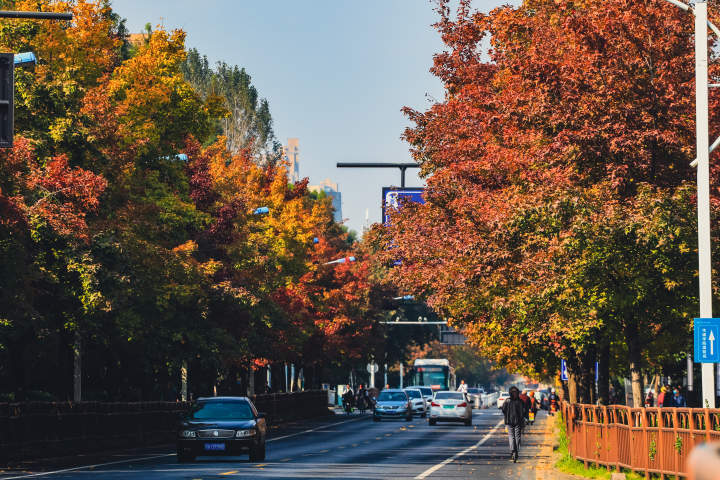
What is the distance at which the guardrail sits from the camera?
26031mm

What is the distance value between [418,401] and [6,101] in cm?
6136

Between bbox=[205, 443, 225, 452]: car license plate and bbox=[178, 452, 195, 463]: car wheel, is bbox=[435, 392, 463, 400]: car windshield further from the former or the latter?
bbox=[205, 443, 225, 452]: car license plate

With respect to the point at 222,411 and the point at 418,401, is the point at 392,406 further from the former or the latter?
the point at 222,411

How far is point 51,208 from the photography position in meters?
27.7

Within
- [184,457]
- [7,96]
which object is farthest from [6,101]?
[184,457]

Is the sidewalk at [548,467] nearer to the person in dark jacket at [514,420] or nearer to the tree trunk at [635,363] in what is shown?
the person in dark jacket at [514,420]

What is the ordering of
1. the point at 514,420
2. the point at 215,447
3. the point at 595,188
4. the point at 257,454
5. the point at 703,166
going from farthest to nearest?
the point at 514,420
the point at 257,454
the point at 215,447
the point at 595,188
the point at 703,166

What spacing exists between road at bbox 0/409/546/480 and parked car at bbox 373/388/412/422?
20763mm

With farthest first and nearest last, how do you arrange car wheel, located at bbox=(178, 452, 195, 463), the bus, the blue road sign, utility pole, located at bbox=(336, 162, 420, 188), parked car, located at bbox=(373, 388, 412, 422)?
1. the bus
2. parked car, located at bbox=(373, 388, 412, 422)
3. utility pole, located at bbox=(336, 162, 420, 188)
4. car wheel, located at bbox=(178, 452, 195, 463)
5. the blue road sign

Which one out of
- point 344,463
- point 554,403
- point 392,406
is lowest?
point 554,403

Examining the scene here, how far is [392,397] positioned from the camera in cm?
6406

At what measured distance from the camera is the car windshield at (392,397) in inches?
2506

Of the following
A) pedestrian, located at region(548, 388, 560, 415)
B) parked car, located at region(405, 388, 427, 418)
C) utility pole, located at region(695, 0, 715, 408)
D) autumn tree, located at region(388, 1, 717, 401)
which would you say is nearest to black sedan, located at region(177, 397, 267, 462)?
autumn tree, located at region(388, 1, 717, 401)

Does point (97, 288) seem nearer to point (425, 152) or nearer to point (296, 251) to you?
point (425, 152)
